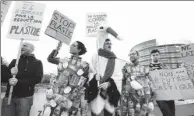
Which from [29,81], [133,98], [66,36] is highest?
[66,36]

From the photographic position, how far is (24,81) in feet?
14.0

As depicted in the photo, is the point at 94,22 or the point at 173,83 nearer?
the point at 173,83

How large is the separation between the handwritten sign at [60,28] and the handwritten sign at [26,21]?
255 mm

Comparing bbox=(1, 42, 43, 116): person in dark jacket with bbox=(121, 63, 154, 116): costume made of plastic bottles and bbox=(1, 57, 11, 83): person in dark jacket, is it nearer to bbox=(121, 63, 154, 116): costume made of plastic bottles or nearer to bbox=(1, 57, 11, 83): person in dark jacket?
bbox=(1, 57, 11, 83): person in dark jacket

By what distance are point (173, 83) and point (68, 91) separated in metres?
2.69

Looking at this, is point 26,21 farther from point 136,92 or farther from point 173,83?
point 173,83

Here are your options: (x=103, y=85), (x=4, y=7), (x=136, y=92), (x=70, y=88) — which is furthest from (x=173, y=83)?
(x=4, y=7)

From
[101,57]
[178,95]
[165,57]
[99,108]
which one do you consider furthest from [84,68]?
[165,57]

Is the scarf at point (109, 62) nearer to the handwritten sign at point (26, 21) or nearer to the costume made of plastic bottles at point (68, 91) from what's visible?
the costume made of plastic bottles at point (68, 91)

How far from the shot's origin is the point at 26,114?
13.8 feet

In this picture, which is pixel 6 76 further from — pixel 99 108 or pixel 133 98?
pixel 133 98

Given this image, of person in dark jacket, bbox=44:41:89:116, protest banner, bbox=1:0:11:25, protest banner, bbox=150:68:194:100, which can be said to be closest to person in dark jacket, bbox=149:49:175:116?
protest banner, bbox=150:68:194:100

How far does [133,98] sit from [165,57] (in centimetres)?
6845

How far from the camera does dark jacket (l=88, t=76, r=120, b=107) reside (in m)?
3.95
